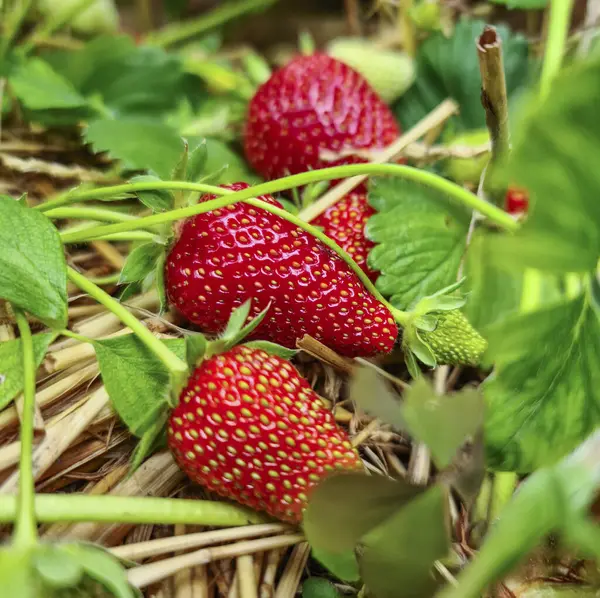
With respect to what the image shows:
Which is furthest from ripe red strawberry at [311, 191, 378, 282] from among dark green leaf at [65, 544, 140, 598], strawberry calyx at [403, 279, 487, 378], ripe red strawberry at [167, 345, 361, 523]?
dark green leaf at [65, 544, 140, 598]

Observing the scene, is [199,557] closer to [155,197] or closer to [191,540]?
[191,540]

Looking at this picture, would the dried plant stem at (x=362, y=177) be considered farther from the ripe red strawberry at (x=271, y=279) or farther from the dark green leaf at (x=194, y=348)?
the dark green leaf at (x=194, y=348)

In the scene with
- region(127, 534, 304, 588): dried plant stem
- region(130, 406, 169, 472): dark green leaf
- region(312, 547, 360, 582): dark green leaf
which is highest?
region(130, 406, 169, 472): dark green leaf

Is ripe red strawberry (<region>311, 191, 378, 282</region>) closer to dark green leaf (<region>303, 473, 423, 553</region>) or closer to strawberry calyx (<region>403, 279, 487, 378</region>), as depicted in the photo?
strawberry calyx (<region>403, 279, 487, 378</region>)

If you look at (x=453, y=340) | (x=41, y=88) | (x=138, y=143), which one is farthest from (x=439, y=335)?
(x=41, y=88)

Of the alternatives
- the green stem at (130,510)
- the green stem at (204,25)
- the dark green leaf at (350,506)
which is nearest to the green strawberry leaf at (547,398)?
the dark green leaf at (350,506)

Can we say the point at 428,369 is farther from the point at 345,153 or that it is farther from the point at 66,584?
the point at 66,584
